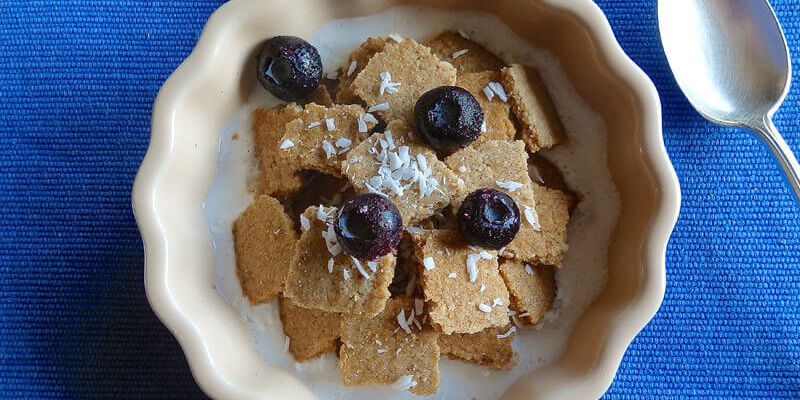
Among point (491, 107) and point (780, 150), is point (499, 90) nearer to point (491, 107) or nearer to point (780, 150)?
point (491, 107)

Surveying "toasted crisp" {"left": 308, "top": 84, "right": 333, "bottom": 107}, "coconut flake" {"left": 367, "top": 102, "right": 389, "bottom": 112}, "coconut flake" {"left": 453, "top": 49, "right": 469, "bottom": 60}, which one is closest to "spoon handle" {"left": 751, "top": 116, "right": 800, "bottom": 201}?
"coconut flake" {"left": 453, "top": 49, "right": 469, "bottom": 60}

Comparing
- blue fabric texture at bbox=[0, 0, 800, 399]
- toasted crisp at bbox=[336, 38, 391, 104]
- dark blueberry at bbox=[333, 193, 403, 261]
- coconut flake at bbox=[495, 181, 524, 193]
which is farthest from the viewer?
blue fabric texture at bbox=[0, 0, 800, 399]

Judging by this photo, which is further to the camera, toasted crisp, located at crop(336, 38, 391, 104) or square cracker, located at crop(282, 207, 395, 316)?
toasted crisp, located at crop(336, 38, 391, 104)

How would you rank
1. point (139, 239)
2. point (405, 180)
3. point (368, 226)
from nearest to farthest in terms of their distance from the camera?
point (368, 226), point (405, 180), point (139, 239)

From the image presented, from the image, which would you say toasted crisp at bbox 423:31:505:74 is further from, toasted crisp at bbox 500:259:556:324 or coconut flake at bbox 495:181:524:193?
toasted crisp at bbox 500:259:556:324

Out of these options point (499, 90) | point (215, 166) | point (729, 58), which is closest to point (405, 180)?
point (499, 90)

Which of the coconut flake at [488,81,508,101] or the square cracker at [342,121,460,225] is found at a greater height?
the coconut flake at [488,81,508,101]
